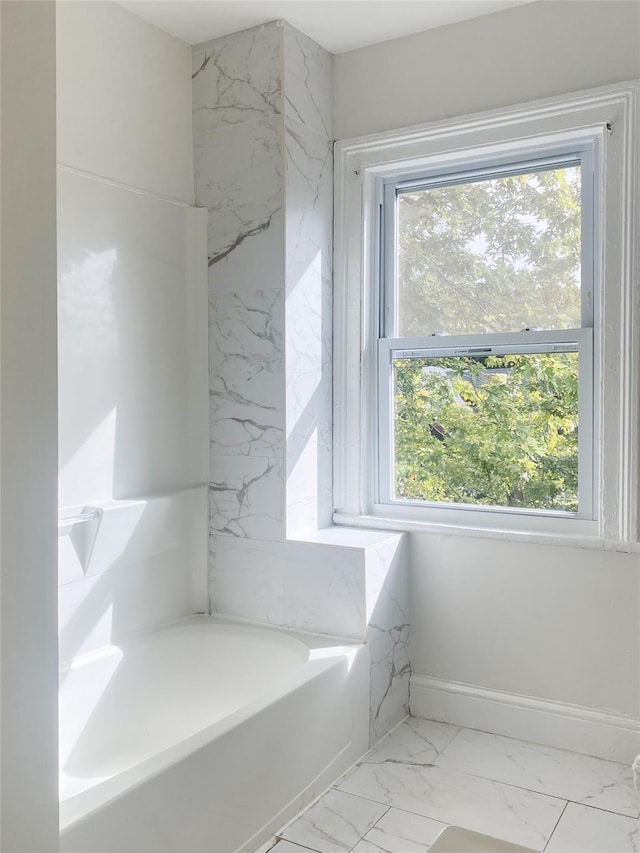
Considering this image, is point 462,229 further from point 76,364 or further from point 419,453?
point 76,364

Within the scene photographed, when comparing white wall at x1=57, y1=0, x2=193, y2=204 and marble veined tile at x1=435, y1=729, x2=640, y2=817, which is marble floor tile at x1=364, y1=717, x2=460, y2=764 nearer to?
marble veined tile at x1=435, y1=729, x2=640, y2=817

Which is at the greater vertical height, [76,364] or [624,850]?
[76,364]

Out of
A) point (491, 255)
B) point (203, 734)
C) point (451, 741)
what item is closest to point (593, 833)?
point (451, 741)

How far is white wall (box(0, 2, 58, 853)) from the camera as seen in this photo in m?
0.82

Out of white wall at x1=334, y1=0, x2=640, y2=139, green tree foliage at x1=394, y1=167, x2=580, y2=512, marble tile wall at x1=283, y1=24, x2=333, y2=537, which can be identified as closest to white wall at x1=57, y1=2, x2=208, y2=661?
marble tile wall at x1=283, y1=24, x2=333, y2=537

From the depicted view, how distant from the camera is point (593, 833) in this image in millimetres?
2025

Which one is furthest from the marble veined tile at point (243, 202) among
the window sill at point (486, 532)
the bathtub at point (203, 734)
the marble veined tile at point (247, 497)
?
the bathtub at point (203, 734)

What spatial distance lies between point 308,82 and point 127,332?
1.16m

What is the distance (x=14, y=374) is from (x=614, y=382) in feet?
6.75

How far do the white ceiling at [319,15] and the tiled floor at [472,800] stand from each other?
8.35 ft

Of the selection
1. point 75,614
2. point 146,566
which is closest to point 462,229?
point 146,566

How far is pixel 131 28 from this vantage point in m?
2.57

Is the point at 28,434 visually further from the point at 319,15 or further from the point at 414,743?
the point at 319,15

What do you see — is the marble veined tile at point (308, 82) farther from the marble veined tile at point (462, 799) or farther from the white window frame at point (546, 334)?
the marble veined tile at point (462, 799)
